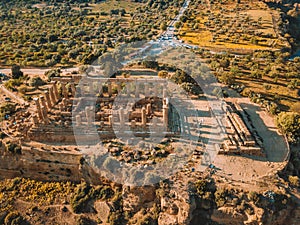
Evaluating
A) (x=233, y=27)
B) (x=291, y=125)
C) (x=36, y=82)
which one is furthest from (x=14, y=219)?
(x=233, y=27)

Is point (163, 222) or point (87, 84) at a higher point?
point (87, 84)

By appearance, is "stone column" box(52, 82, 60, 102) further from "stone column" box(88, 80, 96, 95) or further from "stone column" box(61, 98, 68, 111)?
"stone column" box(88, 80, 96, 95)

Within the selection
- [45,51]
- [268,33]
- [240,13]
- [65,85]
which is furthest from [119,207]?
[240,13]

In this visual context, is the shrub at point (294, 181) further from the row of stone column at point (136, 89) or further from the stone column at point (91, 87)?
the stone column at point (91, 87)

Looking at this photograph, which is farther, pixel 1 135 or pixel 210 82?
pixel 210 82

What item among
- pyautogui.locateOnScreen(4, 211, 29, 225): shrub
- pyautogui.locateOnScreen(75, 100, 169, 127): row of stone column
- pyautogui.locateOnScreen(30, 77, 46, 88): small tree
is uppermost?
pyautogui.locateOnScreen(75, 100, 169, 127): row of stone column

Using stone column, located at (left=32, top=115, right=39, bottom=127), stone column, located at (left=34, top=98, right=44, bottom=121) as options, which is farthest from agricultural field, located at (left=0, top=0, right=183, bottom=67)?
stone column, located at (left=32, top=115, right=39, bottom=127)

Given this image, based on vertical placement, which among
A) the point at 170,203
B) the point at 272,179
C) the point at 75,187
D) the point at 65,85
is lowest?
the point at 75,187

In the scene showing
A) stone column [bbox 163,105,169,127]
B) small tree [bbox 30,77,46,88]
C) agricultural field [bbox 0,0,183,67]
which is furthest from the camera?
agricultural field [bbox 0,0,183,67]

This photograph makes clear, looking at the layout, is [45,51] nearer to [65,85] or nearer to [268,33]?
[65,85]
